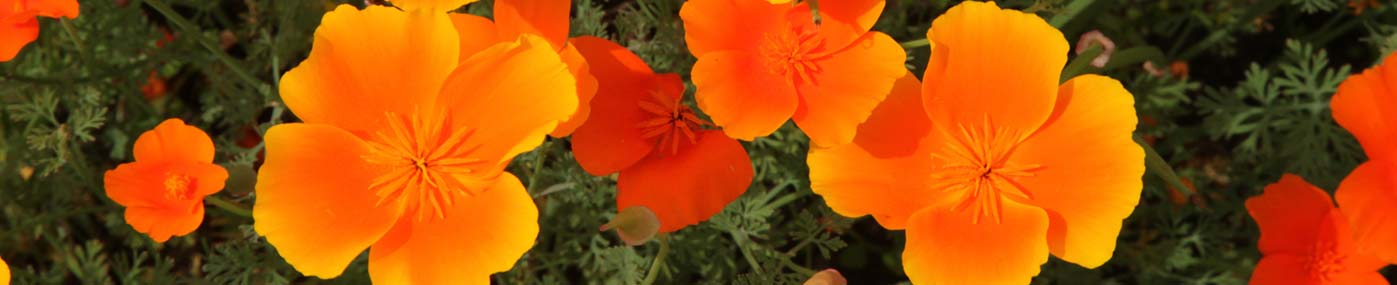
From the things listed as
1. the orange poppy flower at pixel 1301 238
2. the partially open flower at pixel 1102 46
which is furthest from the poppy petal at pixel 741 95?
the orange poppy flower at pixel 1301 238

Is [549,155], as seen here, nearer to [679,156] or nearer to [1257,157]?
[679,156]

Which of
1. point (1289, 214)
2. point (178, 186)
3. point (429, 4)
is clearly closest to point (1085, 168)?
point (1289, 214)

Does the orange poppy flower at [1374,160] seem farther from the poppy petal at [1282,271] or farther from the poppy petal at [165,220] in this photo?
the poppy petal at [165,220]

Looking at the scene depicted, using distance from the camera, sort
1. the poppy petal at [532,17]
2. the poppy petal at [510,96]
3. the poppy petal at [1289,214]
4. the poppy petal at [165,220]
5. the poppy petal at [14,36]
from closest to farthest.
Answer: the poppy petal at [510,96] → the poppy petal at [532,17] → the poppy petal at [14,36] → the poppy petal at [165,220] → the poppy petal at [1289,214]

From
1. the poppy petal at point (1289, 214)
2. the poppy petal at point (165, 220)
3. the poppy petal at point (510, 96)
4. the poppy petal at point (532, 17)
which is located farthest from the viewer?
the poppy petal at point (1289, 214)

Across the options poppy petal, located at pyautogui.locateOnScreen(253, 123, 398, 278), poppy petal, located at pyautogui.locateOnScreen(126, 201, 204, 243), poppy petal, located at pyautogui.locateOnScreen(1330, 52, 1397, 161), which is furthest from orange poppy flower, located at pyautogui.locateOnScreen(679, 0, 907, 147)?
poppy petal, located at pyautogui.locateOnScreen(126, 201, 204, 243)
